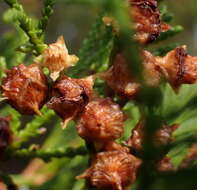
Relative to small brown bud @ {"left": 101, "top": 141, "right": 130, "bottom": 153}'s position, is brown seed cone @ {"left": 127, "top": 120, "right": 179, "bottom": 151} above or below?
above

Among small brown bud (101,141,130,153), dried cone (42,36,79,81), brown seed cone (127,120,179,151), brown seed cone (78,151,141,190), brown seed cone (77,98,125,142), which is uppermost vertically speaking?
dried cone (42,36,79,81)

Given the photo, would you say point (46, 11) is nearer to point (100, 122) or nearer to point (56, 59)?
point (56, 59)

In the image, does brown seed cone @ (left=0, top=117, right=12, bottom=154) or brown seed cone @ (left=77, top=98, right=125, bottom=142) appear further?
brown seed cone @ (left=0, top=117, right=12, bottom=154)

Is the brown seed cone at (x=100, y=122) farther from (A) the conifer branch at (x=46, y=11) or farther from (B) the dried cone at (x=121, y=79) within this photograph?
(A) the conifer branch at (x=46, y=11)

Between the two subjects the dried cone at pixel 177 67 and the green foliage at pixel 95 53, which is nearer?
the dried cone at pixel 177 67

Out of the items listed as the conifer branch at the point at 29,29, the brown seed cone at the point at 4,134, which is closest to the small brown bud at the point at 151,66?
the conifer branch at the point at 29,29

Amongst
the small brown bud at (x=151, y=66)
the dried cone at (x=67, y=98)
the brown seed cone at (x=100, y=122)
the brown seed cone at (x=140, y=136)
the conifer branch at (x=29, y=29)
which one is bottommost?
the brown seed cone at (x=140, y=136)

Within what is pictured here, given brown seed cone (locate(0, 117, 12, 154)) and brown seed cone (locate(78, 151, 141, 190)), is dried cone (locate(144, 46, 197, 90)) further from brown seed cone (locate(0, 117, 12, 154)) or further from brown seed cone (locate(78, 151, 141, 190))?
brown seed cone (locate(0, 117, 12, 154))

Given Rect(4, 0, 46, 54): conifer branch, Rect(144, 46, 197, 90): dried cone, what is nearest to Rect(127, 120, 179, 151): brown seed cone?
Rect(144, 46, 197, 90): dried cone
